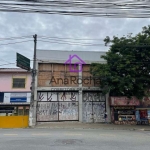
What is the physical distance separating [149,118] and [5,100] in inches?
709

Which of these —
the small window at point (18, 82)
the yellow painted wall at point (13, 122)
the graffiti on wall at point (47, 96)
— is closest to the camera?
the yellow painted wall at point (13, 122)

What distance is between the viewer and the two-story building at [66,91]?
23.4 meters

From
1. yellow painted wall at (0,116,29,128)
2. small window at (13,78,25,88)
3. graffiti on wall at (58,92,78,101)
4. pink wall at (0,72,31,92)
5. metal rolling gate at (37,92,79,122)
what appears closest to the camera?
yellow painted wall at (0,116,29,128)

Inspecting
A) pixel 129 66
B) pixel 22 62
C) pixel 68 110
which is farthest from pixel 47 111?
pixel 129 66

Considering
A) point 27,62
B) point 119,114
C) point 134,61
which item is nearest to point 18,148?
point 27,62

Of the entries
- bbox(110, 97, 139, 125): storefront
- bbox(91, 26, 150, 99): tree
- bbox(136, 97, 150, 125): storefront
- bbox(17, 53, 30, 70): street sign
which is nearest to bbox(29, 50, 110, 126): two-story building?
bbox(110, 97, 139, 125): storefront

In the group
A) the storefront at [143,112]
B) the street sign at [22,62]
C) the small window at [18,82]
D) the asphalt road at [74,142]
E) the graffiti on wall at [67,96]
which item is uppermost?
the street sign at [22,62]

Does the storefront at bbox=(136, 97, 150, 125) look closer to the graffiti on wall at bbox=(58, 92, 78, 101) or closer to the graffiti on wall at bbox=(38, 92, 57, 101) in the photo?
the graffiti on wall at bbox=(58, 92, 78, 101)

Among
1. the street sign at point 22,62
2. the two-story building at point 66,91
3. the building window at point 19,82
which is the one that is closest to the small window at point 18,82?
the building window at point 19,82

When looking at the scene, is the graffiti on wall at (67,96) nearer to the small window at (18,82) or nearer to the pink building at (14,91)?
the pink building at (14,91)

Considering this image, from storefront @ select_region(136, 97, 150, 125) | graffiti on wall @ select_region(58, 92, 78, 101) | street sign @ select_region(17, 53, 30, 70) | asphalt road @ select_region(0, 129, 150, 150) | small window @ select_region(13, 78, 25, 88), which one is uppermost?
street sign @ select_region(17, 53, 30, 70)

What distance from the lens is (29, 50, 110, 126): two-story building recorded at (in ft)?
76.7

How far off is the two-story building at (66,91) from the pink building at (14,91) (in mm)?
3263

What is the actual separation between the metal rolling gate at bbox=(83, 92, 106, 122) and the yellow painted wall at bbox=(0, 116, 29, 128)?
7.32 m
